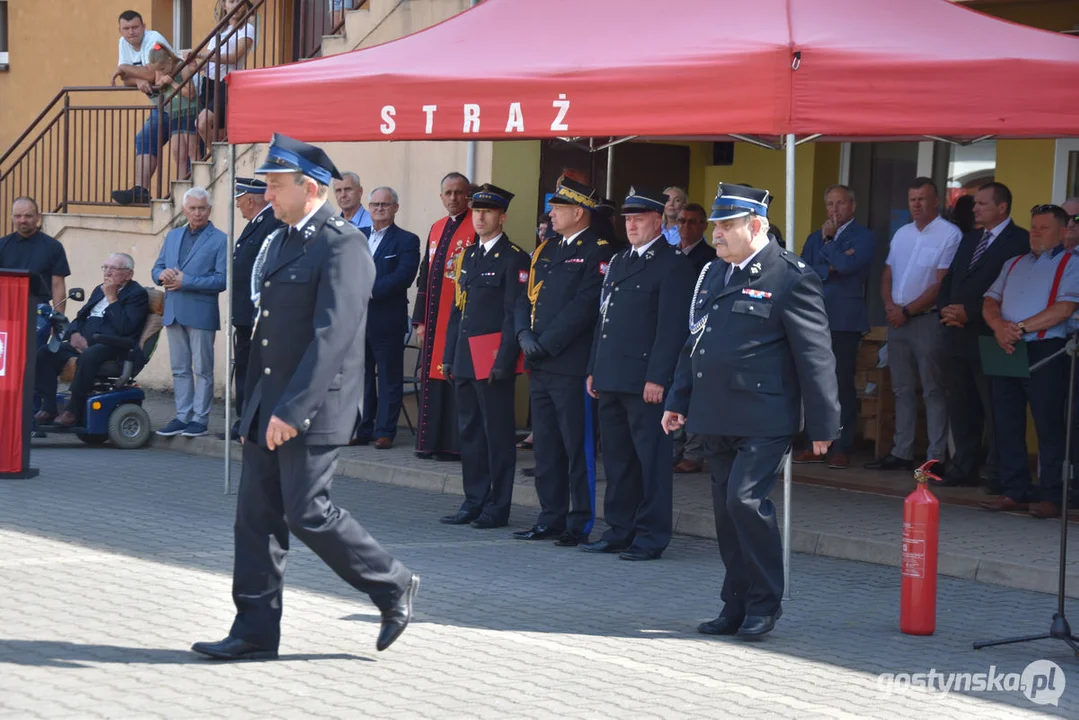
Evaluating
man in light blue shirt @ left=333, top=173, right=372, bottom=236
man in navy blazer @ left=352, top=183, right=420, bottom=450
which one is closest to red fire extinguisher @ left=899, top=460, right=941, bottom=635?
man in navy blazer @ left=352, top=183, right=420, bottom=450

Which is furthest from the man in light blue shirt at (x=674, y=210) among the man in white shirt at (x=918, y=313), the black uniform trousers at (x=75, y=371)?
the black uniform trousers at (x=75, y=371)

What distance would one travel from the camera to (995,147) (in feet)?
41.6

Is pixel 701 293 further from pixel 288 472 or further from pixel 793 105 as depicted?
pixel 288 472

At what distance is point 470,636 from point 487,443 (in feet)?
10.2

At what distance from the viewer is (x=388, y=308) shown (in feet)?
41.1

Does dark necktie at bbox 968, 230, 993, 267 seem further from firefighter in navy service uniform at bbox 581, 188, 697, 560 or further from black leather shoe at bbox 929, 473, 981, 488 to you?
firefighter in navy service uniform at bbox 581, 188, 697, 560

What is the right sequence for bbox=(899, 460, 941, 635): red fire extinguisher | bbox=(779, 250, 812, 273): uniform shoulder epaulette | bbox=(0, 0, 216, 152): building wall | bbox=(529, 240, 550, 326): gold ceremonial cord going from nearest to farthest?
bbox=(779, 250, 812, 273): uniform shoulder epaulette < bbox=(899, 460, 941, 635): red fire extinguisher < bbox=(529, 240, 550, 326): gold ceremonial cord < bbox=(0, 0, 216, 152): building wall

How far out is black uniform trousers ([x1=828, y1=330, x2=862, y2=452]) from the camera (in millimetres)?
11711

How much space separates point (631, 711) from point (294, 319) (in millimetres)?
1981

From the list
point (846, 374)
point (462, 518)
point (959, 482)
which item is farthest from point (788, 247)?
point (846, 374)

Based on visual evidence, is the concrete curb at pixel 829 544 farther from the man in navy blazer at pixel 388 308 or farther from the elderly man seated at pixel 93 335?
the elderly man seated at pixel 93 335

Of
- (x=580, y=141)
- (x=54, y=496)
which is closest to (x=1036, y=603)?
(x=580, y=141)

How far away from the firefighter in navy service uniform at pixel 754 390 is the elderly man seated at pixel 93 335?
23.0ft

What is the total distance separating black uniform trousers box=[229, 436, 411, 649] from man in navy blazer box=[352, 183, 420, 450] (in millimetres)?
6252
